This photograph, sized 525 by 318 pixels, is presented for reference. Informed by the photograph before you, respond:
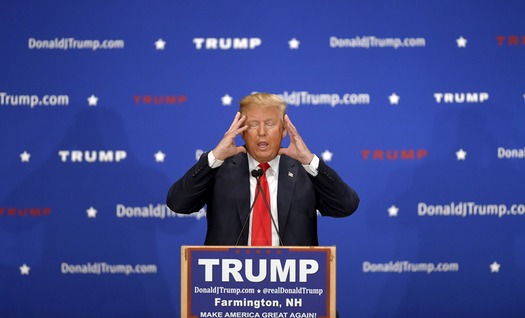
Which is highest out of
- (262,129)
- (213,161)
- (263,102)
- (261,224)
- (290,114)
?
(290,114)

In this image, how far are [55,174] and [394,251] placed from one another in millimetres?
2184

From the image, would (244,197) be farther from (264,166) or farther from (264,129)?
(264,129)

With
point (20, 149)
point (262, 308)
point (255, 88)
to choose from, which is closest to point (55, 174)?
point (20, 149)

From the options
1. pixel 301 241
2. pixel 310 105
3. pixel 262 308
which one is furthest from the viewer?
pixel 310 105

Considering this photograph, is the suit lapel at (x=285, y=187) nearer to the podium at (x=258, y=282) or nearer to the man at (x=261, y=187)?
the man at (x=261, y=187)

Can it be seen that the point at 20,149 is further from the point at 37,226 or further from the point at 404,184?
the point at 404,184

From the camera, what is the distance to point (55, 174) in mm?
4051

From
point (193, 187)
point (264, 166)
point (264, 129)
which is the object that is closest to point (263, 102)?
point (264, 129)

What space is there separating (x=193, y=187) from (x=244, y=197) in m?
0.20

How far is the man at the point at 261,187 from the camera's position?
7.82 feet

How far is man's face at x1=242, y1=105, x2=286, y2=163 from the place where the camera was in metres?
2.40

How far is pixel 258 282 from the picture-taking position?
6.44 ft

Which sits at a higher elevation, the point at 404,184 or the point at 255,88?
the point at 255,88

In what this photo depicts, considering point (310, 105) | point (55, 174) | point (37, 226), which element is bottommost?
point (37, 226)
